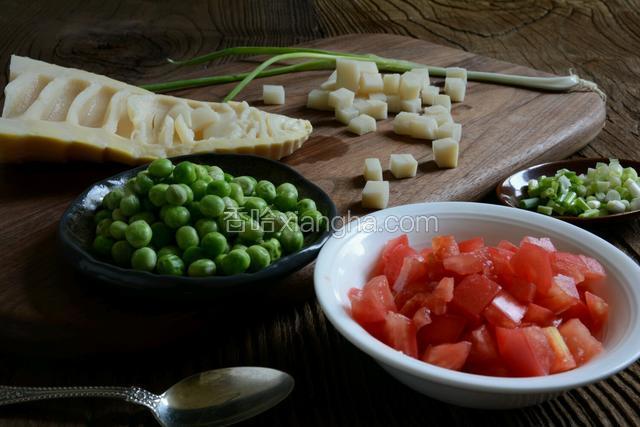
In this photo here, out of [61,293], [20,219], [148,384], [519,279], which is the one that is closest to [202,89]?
[20,219]

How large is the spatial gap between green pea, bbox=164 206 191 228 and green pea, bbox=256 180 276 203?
258mm

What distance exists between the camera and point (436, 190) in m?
2.59

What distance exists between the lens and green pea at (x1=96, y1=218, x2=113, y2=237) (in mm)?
1979

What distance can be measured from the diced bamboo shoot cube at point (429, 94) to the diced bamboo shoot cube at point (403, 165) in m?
0.67

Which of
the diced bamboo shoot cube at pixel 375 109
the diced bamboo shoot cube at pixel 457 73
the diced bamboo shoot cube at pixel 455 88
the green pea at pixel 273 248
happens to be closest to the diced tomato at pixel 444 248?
the green pea at pixel 273 248

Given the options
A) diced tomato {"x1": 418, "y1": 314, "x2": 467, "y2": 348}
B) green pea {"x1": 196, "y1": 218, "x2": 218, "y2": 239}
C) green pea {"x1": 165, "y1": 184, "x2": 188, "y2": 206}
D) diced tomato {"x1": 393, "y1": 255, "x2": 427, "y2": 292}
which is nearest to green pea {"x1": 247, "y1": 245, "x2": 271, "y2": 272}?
green pea {"x1": 196, "y1": 218, "x2": 218, "y2": 239}

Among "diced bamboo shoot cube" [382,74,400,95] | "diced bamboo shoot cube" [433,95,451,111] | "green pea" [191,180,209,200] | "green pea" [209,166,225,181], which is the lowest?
"diced bamboo shoot cube" [433,95,451,111]

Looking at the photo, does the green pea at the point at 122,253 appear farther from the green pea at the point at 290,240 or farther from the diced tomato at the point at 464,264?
the diced tomato at the point at 464,264

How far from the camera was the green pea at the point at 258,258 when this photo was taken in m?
1.86

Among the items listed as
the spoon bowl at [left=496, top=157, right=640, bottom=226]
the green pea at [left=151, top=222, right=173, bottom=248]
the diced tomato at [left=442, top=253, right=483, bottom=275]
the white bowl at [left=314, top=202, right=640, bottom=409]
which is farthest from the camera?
the spoon bowl at [left=496, top=157, right=640, bottom=226]

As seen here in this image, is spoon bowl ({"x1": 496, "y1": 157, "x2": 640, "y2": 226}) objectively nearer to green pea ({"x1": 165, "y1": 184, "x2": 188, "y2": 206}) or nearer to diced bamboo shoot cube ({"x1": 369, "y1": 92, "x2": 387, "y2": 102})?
diced bamboo shoot cube ({"x1": 369, "y1": 92, "x2": 387, "y2": 102})

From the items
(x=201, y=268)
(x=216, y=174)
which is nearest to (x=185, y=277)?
(x=201, y=268)

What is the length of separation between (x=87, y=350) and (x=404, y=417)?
0.77 m

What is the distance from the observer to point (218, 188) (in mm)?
1970
